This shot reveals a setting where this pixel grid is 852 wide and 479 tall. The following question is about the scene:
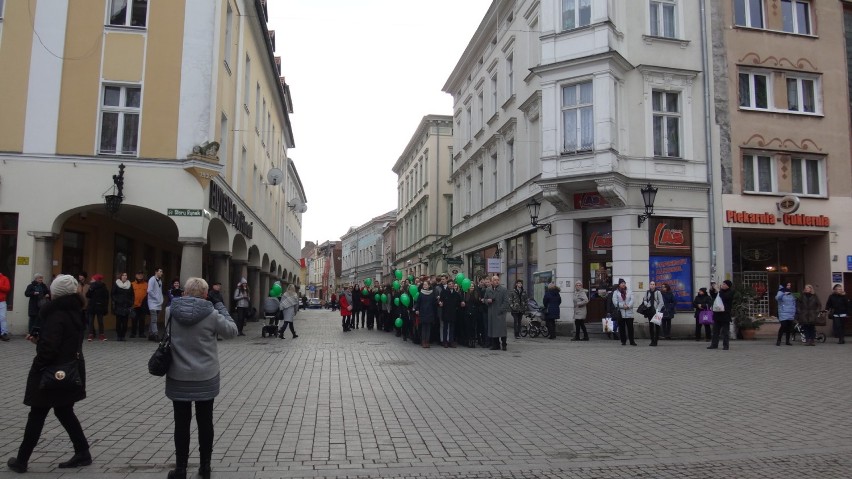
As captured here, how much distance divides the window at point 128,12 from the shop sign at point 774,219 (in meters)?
19.1

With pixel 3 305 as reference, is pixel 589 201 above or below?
above

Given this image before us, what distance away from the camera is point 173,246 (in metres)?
29.4

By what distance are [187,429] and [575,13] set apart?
780 inches

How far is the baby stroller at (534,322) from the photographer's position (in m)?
20.4

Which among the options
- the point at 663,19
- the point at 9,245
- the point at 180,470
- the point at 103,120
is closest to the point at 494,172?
the point at 663,19

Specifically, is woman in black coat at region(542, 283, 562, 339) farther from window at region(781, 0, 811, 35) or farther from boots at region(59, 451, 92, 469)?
boots at region(59, 451, 92, 469)

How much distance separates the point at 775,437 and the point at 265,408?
5.92 metres

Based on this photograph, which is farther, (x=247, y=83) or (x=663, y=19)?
(x=247, y=83)

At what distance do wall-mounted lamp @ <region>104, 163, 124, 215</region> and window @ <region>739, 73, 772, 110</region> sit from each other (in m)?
20.0

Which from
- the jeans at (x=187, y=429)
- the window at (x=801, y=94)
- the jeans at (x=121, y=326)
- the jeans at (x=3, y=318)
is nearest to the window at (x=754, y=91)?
the window at (x=801, y=94)

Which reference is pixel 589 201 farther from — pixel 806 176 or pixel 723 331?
pixel 806 176

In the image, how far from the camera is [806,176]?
22.8 meters

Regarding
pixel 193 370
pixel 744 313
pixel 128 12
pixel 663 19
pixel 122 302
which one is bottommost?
pixel 193 370

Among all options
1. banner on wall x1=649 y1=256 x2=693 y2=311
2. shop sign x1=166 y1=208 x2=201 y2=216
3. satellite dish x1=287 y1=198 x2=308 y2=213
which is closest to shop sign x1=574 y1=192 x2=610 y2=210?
banner on wall x1=649 y1=256 x2=693 y2=311
